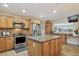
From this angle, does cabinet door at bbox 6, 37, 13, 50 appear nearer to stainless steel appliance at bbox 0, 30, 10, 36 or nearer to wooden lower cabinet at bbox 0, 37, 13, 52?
wooden lower cabinet at bbox 0, 37, 13, 52

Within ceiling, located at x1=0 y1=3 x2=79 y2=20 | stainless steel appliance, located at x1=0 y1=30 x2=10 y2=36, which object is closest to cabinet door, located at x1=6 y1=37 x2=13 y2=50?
stainless steel appliance, located at x1=0 y1=30 x2=10 y2=36

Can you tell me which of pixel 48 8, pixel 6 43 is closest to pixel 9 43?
pixel 6 43

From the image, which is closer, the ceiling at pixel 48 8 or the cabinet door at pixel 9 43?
the ceiling at pixel 48 8

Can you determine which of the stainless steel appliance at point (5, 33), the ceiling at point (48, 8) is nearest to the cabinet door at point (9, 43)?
the stainless steel appliance at point (5, 33)

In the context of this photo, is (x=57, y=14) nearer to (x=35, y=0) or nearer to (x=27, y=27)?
(x=35, y=0)

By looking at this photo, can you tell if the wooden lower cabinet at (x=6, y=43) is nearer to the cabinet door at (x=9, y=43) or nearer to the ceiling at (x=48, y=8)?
the cabinet door at (x=9, y=43)

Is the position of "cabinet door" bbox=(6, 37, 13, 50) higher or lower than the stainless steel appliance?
lower

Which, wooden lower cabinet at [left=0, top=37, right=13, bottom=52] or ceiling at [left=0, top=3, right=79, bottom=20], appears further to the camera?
wooden lower cabinet at [left=0, top=37, right=13, bottom=52]

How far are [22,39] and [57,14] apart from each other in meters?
2.26

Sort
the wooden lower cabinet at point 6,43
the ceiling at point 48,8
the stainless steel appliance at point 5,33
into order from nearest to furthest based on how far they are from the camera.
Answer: the ceiling at point 48,8 < the wooden lower cabinet at point 6,43 < the stainless steel appliance at point 5,33

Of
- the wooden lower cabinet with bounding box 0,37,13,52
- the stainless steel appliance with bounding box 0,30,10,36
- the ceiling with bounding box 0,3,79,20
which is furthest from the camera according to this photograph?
the stainless steel appliance with bounding box 0,30,10,36

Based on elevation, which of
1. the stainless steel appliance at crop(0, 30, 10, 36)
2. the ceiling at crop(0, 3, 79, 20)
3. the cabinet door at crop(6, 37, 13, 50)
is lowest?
the cabinet door at crop(6, 37, 13, 50)

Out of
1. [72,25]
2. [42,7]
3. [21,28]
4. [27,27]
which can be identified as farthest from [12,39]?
[72,25]

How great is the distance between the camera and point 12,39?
3766 mm
